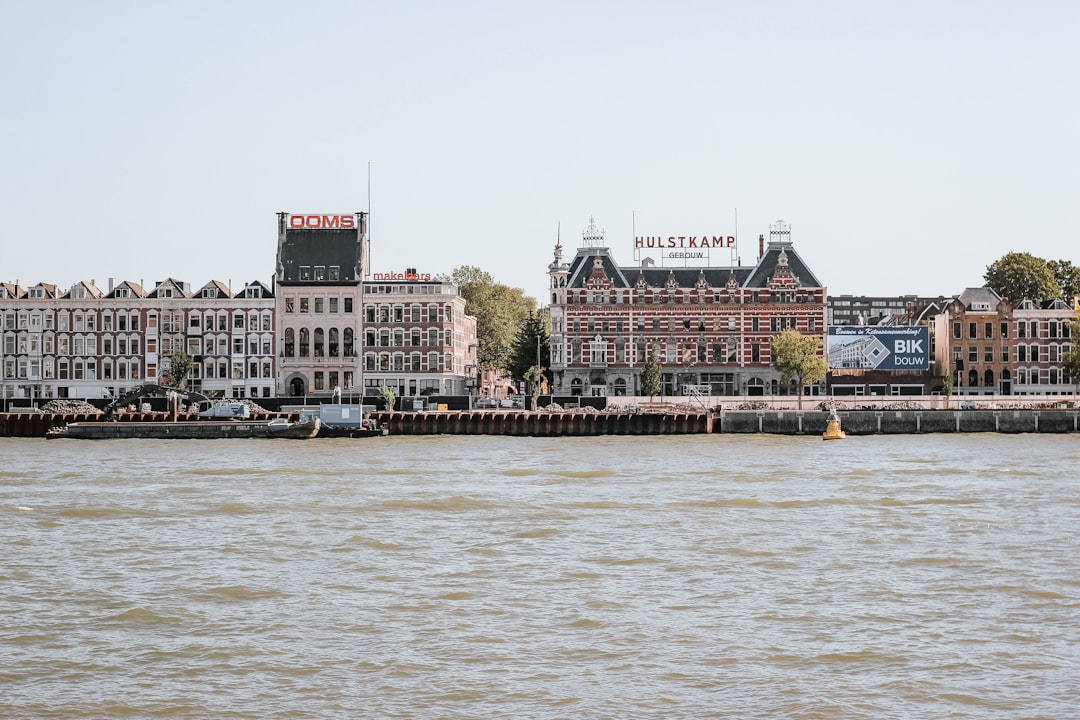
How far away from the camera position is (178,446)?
86.1m

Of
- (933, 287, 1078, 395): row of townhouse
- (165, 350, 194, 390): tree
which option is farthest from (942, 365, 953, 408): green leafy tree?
(165, 350, 194, 390): tree

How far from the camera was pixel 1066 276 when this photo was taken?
154 meters

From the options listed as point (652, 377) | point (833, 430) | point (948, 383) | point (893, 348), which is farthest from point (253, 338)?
point (948, 383)

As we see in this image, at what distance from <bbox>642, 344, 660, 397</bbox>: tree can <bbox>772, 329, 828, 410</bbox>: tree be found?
35.0 feet

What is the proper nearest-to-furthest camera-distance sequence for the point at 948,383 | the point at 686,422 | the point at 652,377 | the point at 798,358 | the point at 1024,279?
the point at 686,422
the point at 798,358
the point at 652,377
the point at 948,383
the point at 1024,279

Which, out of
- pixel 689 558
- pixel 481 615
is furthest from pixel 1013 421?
pixel 481 615

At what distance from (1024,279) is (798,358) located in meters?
42.0

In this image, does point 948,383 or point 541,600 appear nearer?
point 541,600

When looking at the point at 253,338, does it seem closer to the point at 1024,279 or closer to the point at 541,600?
the point at 1024,279

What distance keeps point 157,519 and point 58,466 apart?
1073 inches

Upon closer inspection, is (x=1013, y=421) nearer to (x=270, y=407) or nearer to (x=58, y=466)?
(x=270, y=407)

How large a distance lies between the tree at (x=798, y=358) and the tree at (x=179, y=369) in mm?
53214

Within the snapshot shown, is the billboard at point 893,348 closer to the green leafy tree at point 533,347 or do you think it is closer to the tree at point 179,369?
the green leafy tree at point 533,347

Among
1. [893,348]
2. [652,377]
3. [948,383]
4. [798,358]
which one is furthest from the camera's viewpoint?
[893,348]
